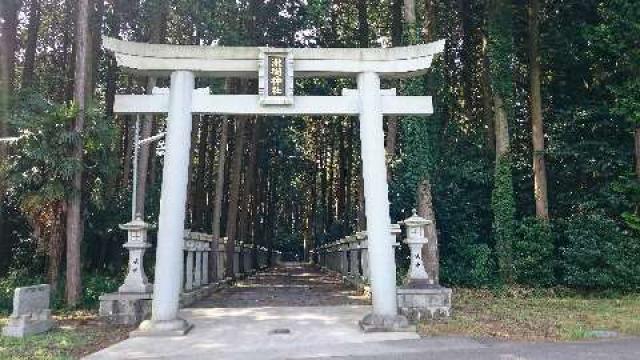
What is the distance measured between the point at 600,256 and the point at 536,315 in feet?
19.3

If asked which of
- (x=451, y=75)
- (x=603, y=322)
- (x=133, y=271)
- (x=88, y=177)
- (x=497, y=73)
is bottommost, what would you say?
(x=603, y=322)

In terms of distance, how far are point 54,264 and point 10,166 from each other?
93.8 inches

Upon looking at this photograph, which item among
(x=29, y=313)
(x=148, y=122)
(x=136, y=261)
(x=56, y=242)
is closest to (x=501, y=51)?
(x=148, y=122)

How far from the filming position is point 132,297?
10.7 meters

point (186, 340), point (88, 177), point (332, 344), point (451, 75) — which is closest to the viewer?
point (332, 344)

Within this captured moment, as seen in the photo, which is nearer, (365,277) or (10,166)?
(10,166)

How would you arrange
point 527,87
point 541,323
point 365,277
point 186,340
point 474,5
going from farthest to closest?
point 474,5 < point 527,87 < point 365,277 < point 541,323 < point 186,340

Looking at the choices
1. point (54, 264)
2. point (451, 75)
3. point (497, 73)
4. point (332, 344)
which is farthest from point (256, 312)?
point (451, 75)

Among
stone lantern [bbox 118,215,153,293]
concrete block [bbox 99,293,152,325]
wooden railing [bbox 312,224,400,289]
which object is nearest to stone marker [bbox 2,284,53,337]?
concrete block [bbox 99,293,152,325]

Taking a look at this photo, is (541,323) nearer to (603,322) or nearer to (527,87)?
(603,322)

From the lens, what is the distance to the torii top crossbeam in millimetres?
9906

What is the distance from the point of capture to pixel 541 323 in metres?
10.1

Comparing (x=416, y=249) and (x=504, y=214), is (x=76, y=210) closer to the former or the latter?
(x=416, y=249)

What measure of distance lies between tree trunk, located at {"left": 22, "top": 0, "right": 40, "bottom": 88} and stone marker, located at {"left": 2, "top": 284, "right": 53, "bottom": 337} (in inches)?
306
